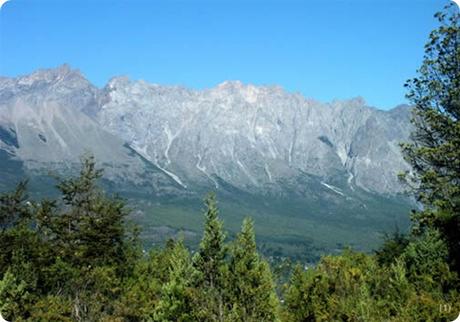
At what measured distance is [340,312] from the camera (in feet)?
89.9

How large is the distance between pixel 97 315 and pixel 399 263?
50.7ft

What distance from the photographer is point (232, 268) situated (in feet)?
83.3

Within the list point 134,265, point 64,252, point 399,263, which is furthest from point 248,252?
point 134,265

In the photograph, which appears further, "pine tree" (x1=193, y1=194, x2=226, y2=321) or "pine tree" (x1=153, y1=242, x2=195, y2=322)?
"pine tree" (x1=153, y1=242, x2=195, y2=322)

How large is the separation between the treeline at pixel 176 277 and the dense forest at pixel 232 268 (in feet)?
0.21

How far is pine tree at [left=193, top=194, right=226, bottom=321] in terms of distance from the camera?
936 inches

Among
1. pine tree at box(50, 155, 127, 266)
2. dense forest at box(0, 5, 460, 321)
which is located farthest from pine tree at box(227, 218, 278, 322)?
pine tree at box(50, 155, 127, 266)

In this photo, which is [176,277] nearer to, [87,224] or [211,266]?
[211,266]

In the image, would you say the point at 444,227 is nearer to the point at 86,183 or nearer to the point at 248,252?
the point at 248,252

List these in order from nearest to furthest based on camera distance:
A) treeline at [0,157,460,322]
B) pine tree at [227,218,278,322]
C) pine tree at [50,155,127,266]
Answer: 1. pine tree at [227,218,278,322]
2. treeline at [0,157,460,322]
3. pine tree at [50,155,127,266]

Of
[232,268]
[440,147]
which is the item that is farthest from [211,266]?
[440,147]

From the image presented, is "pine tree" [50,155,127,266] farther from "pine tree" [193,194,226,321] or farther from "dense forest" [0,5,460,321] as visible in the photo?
"pine tree" [193,194,226,321]

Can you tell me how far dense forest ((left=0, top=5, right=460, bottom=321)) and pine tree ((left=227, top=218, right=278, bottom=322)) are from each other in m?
0.04

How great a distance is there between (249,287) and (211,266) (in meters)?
2.82
